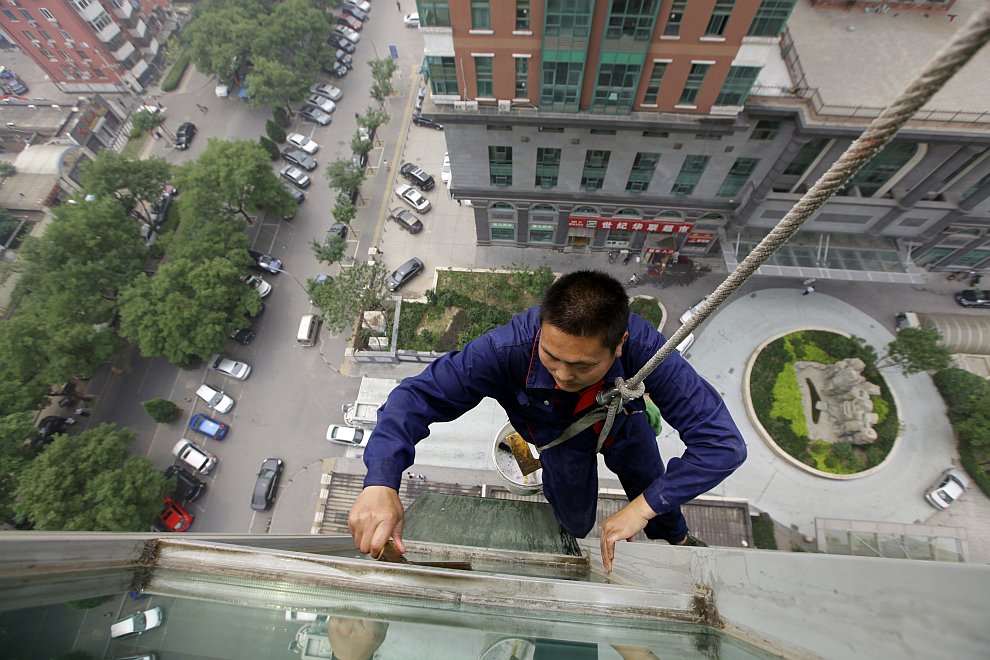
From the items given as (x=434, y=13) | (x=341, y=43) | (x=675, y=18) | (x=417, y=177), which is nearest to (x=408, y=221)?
(x=417, y=177)

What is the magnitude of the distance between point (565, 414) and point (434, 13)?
1406 cm

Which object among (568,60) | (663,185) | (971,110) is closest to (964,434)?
(971,110)

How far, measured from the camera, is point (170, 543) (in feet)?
12.5

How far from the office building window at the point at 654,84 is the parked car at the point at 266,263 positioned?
21412 millimetres

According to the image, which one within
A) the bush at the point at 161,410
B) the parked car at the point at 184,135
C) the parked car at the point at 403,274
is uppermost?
the parked car at the point at 184,135

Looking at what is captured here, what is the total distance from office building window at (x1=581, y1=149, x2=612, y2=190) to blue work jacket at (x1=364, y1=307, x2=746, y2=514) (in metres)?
15.2

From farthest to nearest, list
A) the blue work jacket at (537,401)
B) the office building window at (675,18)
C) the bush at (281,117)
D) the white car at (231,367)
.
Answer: the bush at (281,117), the white car at (231,367), the office building window at (675,18), the blue work jacket at (537,401)

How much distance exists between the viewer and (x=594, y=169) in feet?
65.2

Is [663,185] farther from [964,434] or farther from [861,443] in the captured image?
[964,434]

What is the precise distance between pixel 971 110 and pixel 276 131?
1423 inches

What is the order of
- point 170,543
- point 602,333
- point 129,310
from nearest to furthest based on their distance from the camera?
1. point 170,543
2. point 602,333
3. point 129,310

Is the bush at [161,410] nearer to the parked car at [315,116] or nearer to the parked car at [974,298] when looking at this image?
the parked car at [315,116]

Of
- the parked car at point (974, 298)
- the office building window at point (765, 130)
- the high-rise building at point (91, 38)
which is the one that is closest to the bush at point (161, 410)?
the office building window at point (765, 130)

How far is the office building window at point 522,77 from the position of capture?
618 inches
